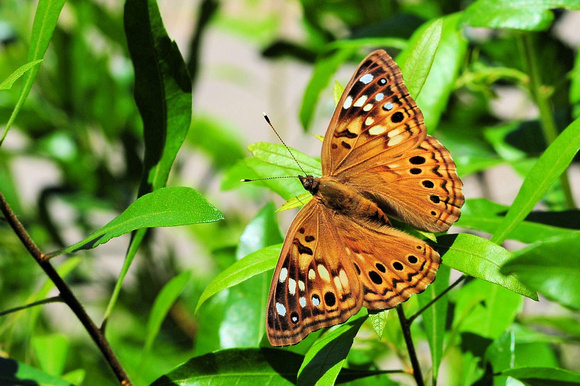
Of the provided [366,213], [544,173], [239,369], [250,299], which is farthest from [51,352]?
[544,173]

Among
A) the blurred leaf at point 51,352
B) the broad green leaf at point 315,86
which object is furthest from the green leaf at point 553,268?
the blurred leaf at point 51,352

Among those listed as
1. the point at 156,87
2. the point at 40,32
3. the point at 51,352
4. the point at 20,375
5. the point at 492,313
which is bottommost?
the point at 492,313

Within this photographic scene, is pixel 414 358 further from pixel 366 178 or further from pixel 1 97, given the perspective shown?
pixel 1 97

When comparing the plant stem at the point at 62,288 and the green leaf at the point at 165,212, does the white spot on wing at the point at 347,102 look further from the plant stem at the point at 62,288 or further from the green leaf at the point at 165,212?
the plant stem at the point at 62,288

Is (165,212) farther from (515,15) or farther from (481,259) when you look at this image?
(515,15)

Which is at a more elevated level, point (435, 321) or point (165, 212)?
point (165, 212)

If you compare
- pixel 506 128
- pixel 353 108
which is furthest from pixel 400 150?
pixel 506 128
